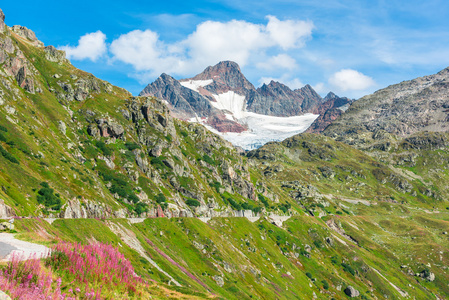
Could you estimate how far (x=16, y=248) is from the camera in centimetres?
3269

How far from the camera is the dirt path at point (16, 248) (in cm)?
2927

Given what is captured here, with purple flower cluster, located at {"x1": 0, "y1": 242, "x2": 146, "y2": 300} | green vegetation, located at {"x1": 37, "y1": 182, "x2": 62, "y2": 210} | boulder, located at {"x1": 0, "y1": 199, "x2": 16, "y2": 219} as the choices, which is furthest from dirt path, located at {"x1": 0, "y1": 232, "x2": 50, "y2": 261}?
green vegetation, located at {"x1": 37, "y1": 182, "x2": 62, "y2": 210}

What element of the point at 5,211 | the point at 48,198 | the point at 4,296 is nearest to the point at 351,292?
the point at 48,198

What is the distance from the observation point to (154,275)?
81562 mm

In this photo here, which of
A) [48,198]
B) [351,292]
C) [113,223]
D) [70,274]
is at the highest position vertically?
[48,198]

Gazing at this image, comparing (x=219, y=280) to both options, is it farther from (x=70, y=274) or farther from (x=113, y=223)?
(x=70, y=274)

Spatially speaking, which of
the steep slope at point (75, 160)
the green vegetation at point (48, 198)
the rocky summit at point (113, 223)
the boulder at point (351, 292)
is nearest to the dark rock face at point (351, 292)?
the boulder at point (351, 292)

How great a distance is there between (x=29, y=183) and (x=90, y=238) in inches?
1066

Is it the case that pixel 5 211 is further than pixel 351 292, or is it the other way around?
pixel 351 292

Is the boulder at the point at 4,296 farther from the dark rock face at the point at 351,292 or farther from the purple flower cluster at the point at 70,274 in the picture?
the dark rock face at the point at 351,292

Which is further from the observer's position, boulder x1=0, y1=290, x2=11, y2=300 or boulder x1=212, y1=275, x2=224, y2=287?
boulder x1=212, y1=275, x2=224, y2=287

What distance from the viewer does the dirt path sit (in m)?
29.3

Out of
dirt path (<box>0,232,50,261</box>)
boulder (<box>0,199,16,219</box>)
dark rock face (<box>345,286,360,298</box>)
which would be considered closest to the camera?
dirt path (<box>0,232,50,261</box>)

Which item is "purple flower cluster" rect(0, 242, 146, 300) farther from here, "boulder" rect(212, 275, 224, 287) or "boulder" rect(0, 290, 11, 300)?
"boulder" rect(212, 275, 224, 287)
